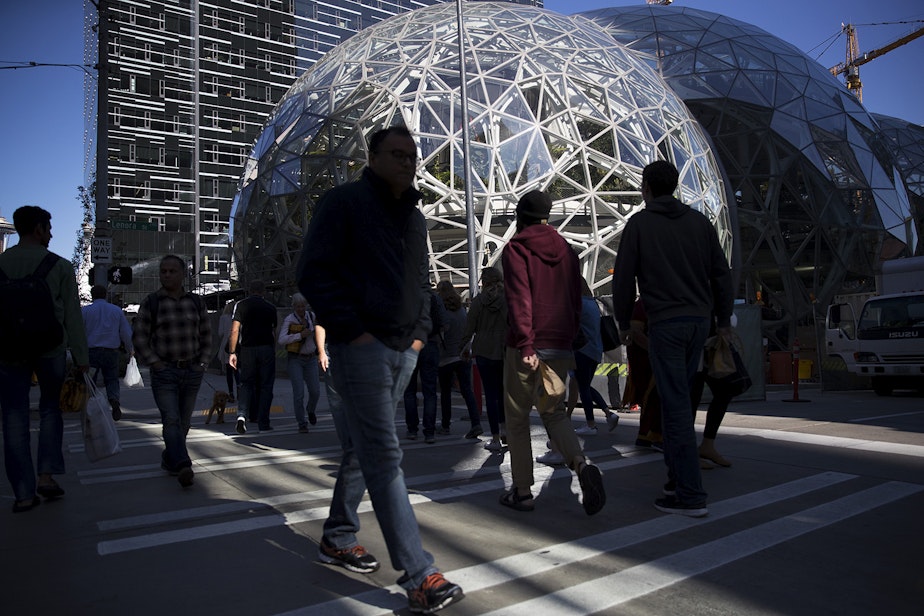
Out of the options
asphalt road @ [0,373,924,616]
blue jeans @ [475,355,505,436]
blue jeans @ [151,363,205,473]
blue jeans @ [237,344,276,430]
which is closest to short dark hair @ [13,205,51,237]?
blue jeans @ [151,363,205,473]

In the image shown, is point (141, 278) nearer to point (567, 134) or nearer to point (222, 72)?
point (222, 72)

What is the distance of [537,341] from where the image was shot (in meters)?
4.17

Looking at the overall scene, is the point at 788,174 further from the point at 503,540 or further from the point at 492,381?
the point at 503,540

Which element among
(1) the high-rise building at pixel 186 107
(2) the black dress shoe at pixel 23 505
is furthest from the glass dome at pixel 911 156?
(1) the high-rise building at pixel 186 107

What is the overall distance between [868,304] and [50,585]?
51.5 feet

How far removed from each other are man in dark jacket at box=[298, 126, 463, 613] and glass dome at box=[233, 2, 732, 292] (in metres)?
15.1

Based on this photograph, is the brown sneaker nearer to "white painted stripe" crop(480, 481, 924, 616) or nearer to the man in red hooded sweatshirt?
"white painted stripe" crop(480, 481, 924, 616)

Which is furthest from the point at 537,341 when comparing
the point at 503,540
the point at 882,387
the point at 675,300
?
the point at 882,387

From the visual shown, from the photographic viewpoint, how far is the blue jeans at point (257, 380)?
827 centimetres

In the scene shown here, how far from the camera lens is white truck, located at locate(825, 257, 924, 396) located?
12781 millimetres

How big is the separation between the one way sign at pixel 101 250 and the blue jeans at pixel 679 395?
1259cm

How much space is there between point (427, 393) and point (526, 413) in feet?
11.7

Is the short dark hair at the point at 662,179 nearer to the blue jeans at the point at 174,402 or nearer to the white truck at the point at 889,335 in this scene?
the blue jeans at the point at 174,402

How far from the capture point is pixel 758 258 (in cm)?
2906
